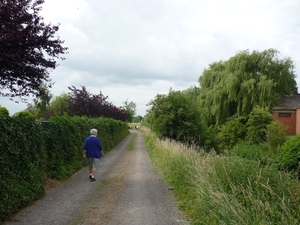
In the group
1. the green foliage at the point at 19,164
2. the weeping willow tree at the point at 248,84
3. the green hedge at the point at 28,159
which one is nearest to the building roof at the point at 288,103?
the weeping willow tree at the point at 248,84

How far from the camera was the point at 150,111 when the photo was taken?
83.6ft

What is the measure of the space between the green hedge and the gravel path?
32cm

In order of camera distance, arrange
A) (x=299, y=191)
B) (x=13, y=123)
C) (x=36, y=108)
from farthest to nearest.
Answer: (x=36, y=108)
(x=13, y=123)
(x=299, y=191)

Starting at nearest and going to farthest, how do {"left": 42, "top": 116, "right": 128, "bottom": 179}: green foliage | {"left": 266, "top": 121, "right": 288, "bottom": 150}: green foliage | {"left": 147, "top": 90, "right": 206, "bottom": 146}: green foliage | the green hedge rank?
the green hedge → {"left": 42, "top": 116, "right": 128, "bottom": 179}: green foliage → {"left": 147, "top": 90, "right": 206, "bottom": 146}: green foliage → {"left": 266, "top": 121, "right": 288, "bottom": 150}: green foliage

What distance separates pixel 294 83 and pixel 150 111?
71.6ft

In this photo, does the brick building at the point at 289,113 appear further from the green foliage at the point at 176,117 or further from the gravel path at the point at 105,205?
the gravel path at the point at 105,205

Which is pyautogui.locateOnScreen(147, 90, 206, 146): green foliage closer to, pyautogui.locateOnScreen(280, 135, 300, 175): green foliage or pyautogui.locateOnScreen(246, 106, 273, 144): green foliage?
pyautogui.locateOnScreen(280, 135, 300, 175): green foliage

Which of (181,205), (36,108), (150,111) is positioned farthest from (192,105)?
(36,108)

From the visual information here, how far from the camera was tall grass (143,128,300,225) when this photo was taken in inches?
180

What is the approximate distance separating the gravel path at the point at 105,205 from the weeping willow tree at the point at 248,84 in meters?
24.8

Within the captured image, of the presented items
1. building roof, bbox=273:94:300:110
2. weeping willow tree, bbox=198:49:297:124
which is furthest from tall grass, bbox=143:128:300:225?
building roof, bbox=273:94:300:110

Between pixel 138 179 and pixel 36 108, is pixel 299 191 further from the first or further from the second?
pixel 36 108

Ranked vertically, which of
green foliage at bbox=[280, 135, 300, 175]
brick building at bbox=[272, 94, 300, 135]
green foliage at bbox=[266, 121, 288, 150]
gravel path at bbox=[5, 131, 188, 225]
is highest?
brick building at bbox=[272, 94, 300, 135]

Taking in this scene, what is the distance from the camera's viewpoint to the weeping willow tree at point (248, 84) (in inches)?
1364
